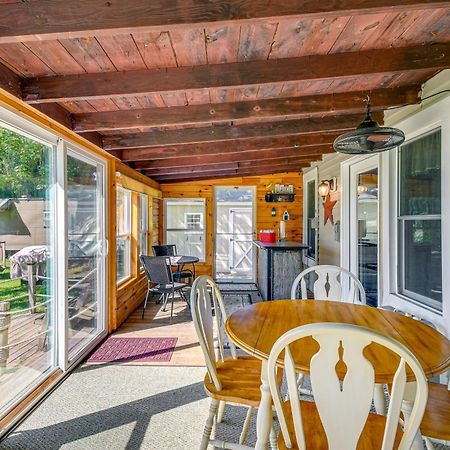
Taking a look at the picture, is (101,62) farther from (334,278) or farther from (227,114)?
(334,278)

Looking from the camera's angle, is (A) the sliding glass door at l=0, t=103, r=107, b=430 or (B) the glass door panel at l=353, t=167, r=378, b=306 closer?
(A) the sliding glass door at l=0, t=103, r=107, b=430

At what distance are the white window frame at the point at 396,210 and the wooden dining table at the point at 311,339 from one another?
612mm

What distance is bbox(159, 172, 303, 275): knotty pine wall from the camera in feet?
21.0

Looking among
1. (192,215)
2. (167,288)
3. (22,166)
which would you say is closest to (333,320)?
(22,166)

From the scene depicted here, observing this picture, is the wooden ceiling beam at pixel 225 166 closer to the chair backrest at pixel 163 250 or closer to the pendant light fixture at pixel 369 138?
the chair backrest at pixel 163 250

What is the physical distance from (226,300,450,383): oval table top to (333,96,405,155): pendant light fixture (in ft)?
3.54

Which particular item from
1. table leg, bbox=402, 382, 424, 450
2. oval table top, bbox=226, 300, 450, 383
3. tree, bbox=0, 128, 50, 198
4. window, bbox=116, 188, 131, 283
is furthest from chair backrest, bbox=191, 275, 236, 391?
window, bbox=116, 188, 131, 283

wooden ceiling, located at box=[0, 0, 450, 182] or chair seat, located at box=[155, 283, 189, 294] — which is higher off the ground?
wooden ceiling, located at box=[0, 0, 450, 182]

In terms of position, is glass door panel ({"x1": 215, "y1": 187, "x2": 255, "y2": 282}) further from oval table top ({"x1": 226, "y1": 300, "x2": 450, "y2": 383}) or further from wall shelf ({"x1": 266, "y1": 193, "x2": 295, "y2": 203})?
oval table top ({"x1": 226, "y1": 300, "x2": 450, "y2": 383})

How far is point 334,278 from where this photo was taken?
2549mm

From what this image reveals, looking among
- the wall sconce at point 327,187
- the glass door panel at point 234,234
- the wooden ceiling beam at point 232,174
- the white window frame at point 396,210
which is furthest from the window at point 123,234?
the white window frame at point 396,210

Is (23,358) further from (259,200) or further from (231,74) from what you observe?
(259,200)

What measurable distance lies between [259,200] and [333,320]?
15.6 feet

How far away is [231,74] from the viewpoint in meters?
1.95
